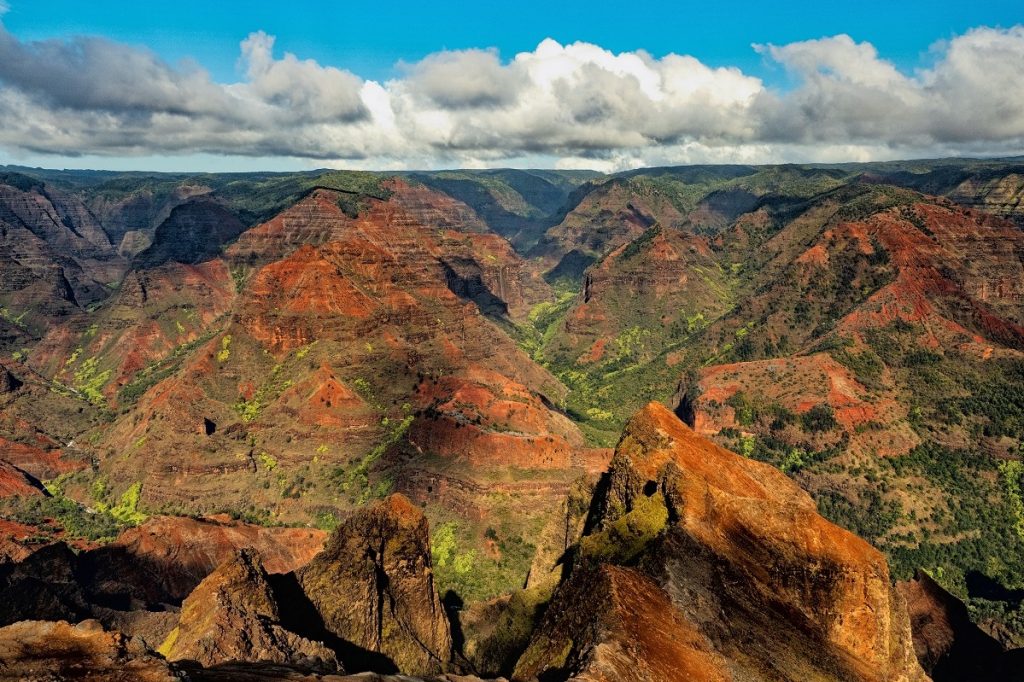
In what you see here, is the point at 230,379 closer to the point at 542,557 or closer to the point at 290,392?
the point at 290,392

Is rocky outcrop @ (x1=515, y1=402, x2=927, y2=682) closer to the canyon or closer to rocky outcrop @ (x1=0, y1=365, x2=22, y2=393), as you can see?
the canyon

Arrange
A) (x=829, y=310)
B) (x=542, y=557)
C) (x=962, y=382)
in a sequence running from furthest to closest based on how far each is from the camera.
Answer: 1. (x=829, y=310)
2. (x=962, y=382)
3. (x=542, y=557)

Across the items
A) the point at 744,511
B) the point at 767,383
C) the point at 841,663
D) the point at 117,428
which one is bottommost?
the point at 117,428

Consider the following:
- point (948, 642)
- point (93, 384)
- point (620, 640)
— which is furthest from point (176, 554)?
point (93, 384)

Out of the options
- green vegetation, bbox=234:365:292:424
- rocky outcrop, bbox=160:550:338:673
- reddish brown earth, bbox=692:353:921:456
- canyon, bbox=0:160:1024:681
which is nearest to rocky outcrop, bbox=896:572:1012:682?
canyon, bbox=0:160:1024:681

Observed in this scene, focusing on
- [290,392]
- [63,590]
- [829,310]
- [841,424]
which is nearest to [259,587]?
[63,590]

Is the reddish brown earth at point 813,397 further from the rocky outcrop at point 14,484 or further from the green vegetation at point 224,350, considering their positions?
the rocky outcrop at point 14,484
